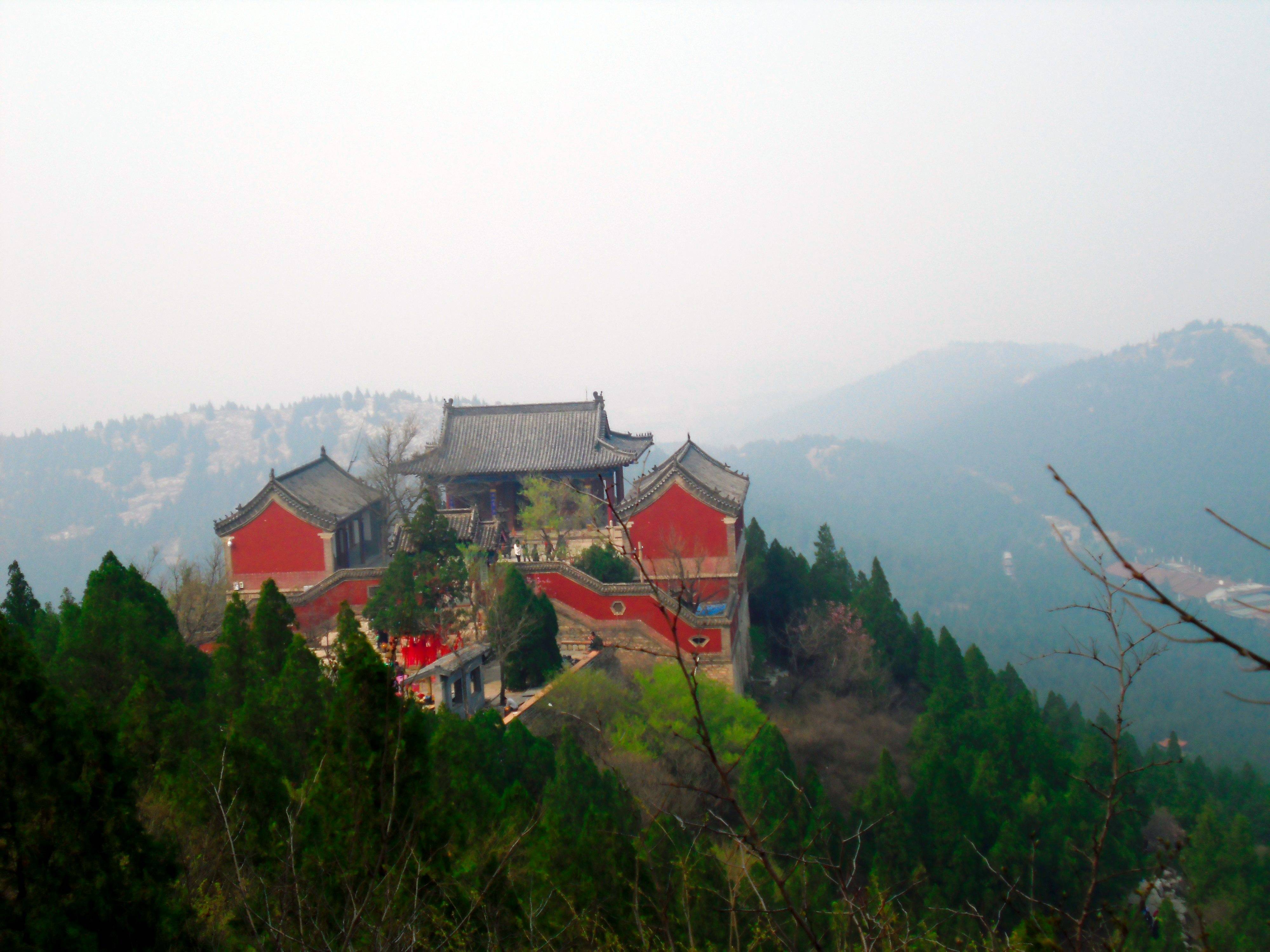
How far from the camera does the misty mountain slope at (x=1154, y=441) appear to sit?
101250 mm

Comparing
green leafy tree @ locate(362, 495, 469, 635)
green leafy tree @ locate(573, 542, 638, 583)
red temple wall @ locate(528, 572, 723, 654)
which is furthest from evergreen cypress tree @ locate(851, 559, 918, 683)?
green leafy tree @ locate(362, 495, 469, 635)

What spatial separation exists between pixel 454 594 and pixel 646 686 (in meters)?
3.86

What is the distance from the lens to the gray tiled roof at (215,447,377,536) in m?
20.2

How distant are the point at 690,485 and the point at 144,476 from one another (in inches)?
4023

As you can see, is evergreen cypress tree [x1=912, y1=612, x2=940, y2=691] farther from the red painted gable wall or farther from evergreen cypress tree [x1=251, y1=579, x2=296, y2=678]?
evergreen cypress tree [x1=251, y1=579, x2=296, y2=678]

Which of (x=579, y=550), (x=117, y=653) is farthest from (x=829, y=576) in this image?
(x=117, y=653)

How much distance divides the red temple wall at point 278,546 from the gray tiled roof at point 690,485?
Answer: 702 cm

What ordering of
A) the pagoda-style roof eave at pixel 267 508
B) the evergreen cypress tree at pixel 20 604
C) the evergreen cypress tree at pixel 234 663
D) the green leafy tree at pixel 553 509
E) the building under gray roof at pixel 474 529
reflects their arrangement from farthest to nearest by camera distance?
the green leafy tree at pixel 553 509 < the pagoda-style roof eave at pixel 267 508 < the building under gray roof at pixel 474 529 < the evergreen cypress tree at pixel 20 604 < the evergreen cypress tree at pixel 234 663

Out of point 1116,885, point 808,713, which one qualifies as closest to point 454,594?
point 808,713

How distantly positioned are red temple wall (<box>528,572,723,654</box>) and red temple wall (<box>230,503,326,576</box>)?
5388 millimetres

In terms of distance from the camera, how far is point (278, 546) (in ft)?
66.6

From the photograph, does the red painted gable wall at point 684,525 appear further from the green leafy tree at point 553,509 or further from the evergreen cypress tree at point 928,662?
the evergreen cypress tree at point 928,662

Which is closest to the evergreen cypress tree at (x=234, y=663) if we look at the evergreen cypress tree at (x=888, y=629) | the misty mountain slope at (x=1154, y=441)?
the evergreen cypress tree at (x=888, y=629)

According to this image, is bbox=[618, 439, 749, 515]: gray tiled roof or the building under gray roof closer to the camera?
the building under gray roof
